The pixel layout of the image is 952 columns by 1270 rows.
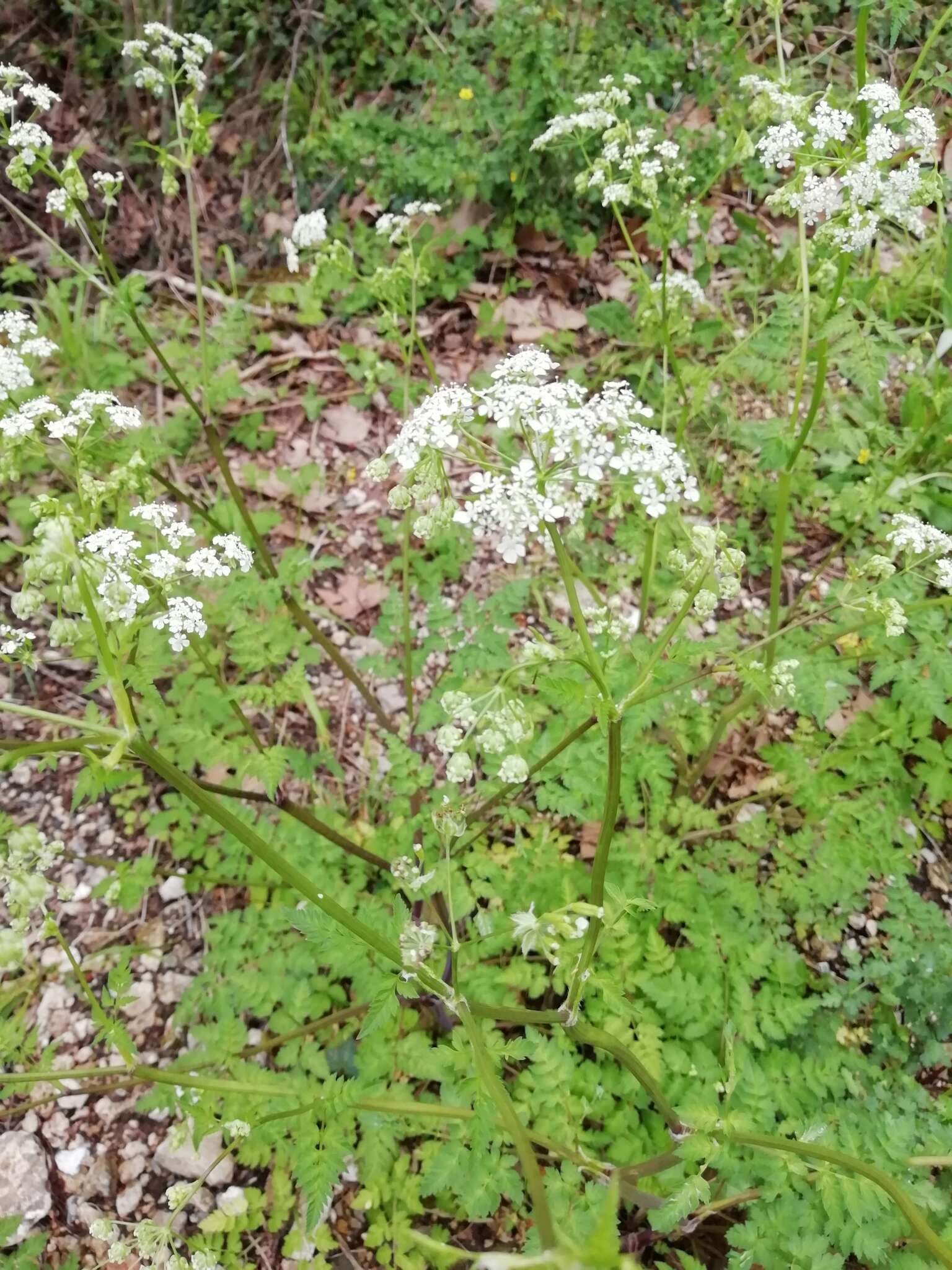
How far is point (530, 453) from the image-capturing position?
1887mm

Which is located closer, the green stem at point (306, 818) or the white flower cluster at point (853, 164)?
the white flower cluster at point (853, 164)

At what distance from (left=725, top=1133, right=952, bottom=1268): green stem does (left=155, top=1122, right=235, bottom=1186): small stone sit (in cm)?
177

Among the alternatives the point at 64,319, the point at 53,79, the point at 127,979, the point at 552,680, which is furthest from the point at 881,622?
the point at 53,79

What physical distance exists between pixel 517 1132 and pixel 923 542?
1.79 metres

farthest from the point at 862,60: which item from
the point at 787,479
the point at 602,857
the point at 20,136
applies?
the point at 20,136

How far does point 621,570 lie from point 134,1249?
314 cm

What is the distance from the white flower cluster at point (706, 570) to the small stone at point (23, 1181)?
2861mm

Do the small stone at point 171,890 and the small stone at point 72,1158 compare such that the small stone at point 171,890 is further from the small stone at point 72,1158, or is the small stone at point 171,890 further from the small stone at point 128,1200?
the small stone at point 128,1200

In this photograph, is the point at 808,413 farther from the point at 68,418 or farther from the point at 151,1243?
the point at 151,1243

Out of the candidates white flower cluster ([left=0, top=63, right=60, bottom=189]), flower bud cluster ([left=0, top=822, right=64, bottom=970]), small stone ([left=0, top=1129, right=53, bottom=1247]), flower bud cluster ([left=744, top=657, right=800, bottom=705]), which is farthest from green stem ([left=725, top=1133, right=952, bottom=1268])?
white flower cluster ([left=0, top=63, right=60, bottom=189])

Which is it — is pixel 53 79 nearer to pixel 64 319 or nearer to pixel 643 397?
pixel 64 319

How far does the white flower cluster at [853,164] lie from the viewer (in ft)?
7.48

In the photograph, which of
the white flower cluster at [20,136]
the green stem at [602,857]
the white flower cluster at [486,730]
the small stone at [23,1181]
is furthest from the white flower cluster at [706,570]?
the small stone at [23,1181]

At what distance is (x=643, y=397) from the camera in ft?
14.6
